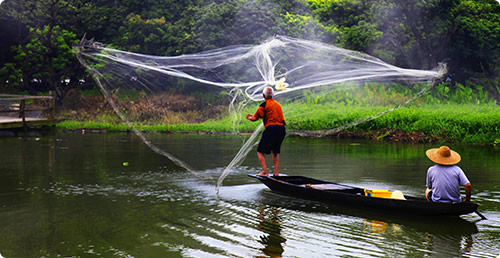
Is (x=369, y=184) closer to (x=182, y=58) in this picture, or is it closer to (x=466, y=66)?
(x=182, y=58)

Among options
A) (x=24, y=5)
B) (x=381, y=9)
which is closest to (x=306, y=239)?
(x=381, y=9)

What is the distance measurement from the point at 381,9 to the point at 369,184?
59.2 feet

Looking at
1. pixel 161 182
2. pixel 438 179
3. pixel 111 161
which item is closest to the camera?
pixel 438 179

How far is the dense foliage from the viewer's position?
26125mm

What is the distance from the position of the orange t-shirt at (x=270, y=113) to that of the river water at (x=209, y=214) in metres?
1.19

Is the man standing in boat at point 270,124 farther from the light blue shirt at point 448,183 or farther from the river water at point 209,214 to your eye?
the light blue shirt at point 448,183

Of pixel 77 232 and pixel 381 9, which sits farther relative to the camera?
pixel 381 9

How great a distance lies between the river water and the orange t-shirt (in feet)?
3.90

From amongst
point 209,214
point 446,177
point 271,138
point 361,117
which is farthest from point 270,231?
point 361,117

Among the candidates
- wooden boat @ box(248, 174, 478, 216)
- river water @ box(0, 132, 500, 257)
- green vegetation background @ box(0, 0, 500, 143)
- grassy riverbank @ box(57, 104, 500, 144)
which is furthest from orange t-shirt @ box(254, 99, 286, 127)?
green vegetation background @ box(0, 0, 500, 143)

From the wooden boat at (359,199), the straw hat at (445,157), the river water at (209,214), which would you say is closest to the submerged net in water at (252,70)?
the wooden boat at (359,199)

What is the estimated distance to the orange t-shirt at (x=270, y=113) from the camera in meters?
9.64

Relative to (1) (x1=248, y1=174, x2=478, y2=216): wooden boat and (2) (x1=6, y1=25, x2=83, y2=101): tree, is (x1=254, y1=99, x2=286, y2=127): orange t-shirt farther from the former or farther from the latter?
(2) (x1=6, y1=25, x2=83, y2=101): tree

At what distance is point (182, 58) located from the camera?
33.7ft
